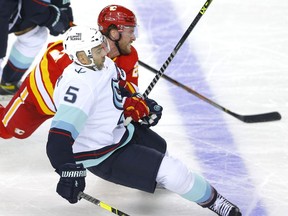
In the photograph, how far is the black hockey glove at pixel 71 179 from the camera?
359 centimetres

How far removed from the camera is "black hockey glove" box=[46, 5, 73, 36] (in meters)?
5.13

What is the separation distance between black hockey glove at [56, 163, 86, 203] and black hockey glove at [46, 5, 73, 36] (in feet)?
5.42

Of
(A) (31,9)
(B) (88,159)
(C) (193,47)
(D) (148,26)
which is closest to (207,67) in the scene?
(C) (193,47)

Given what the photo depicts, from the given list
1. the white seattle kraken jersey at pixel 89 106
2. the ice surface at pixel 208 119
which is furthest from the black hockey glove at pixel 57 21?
the white seattle kraken jersey at pixel 89 106

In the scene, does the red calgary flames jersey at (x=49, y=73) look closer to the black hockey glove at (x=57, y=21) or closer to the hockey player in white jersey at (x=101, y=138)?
the hockey player in white jersey at (x=101, y=138)

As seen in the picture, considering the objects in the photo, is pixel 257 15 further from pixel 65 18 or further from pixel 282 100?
pixel 65 18

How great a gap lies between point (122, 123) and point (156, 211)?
1.47 feet

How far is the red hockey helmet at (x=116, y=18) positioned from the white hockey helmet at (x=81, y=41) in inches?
23.1

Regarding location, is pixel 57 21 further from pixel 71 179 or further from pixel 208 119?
pixel 71 179

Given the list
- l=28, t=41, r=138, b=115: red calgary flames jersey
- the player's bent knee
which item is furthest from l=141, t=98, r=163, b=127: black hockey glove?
the player's bent knee

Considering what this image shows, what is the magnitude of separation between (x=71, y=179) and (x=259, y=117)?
1663mm

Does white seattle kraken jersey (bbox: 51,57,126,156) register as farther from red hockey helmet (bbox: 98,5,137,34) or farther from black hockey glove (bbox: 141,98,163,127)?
red hockey helmet (bbox: 98,5,137,34)

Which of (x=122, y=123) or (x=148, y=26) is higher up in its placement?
(x=122, y=123)

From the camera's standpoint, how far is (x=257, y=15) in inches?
244
